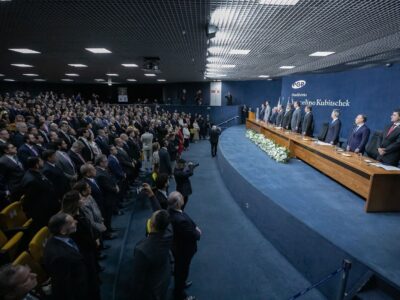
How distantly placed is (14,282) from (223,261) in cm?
288

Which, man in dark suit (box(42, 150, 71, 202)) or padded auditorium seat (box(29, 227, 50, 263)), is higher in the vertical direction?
man in dark suit (box(42, 150, 71, 202))

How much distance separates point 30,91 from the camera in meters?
23.9

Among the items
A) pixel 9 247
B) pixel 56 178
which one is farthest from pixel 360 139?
pixel 9 247

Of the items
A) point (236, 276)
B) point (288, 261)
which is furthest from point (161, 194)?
point (288, 261)

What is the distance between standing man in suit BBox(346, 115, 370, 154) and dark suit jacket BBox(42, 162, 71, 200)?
5813mm

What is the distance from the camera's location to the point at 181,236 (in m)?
2.86

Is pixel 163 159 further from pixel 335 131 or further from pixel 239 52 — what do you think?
pixel 335 131

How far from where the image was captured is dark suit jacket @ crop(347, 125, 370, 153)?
546cm

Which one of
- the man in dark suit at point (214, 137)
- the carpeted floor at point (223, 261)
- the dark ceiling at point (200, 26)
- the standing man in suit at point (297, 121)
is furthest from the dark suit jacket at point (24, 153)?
the standing man in suit at point (297, 121)

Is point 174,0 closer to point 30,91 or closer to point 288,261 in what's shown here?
point 288,261

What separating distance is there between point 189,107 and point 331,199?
51.0 ft

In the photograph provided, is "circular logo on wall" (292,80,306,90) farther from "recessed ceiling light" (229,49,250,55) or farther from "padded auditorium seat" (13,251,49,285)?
"padded auditorium seat" (13,251,49,285)

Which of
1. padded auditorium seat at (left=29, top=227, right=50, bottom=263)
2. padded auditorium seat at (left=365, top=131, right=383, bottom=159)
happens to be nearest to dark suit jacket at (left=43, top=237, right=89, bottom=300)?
padded auditorium seat at (left=29, top=227, right=50, bottom=263)

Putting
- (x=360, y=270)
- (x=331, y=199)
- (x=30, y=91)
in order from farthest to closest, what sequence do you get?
(x=30, y=91)
(x=331, y=199)
(x=360, y=270)
